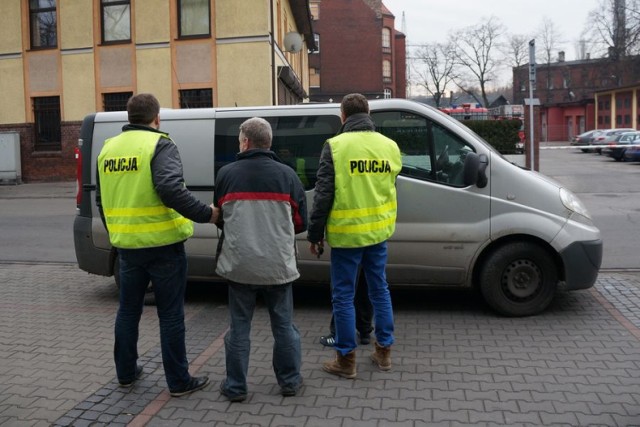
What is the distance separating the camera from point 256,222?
179 inches

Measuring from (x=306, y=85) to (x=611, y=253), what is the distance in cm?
3815

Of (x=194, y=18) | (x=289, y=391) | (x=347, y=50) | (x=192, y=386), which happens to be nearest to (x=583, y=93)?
(x=347, y=50)

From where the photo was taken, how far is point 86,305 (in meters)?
7.52

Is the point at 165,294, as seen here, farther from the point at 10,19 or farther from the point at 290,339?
the point at 10,19

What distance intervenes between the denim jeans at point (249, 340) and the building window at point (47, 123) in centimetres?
2321

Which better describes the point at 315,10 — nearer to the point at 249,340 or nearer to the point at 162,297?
the point at 162,297

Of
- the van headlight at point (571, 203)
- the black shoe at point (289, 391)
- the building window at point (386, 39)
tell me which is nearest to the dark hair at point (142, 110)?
the black shoe at point (289, 391)

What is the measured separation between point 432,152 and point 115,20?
2082 cm

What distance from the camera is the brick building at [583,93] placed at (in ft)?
213

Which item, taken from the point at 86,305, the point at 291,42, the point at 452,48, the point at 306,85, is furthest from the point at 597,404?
the point at 452,48

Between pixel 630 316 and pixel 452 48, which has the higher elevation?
pixel 452 48

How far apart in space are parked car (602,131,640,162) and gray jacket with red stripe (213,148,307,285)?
32.6 metres

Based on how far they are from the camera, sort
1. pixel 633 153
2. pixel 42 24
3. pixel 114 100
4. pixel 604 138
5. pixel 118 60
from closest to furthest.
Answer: pixel 118 60 → pixel 114 100 → pixel 42 24 → pixel 633 153 → pixel 604 138

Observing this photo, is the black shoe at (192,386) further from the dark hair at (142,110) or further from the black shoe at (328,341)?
the dark hair at (142,110)
